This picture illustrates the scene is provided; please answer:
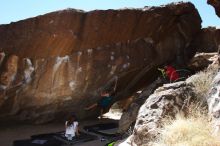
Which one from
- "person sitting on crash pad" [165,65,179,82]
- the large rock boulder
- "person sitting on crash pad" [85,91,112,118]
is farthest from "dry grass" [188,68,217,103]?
"person sitting on crash pad" [85,91,112,118]

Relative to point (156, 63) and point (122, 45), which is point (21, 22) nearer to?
point (122, 45)

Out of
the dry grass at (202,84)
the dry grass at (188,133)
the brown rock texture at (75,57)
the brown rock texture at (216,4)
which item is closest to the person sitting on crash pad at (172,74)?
the brown rock texture at (75,57)

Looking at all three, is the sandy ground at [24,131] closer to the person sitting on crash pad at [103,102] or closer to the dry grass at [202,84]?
the person sitting on crash pad at [103,102]

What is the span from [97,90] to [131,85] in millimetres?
1944

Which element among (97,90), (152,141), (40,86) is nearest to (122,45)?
(97,90)

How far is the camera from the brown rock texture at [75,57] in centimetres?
1217

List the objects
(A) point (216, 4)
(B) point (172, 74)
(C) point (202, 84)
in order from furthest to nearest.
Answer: (B) point (172, 74) → (A) point (216, 4) → (C) point (202, 84)

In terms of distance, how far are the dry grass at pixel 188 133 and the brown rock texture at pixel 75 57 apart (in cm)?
672

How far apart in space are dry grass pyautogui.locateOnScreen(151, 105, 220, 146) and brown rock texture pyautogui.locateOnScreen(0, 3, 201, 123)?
672 centimetres

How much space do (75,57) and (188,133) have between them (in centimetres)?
761

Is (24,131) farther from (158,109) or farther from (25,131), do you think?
(158,109)

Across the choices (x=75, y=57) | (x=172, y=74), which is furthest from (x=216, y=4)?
(x=75, y=57)

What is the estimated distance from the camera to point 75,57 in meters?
13.0

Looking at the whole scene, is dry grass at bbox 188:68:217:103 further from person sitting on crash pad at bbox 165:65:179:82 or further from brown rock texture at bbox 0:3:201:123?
brown rock texture at bbox 0:3:201:123
